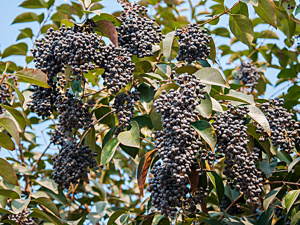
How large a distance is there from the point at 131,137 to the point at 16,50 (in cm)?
205

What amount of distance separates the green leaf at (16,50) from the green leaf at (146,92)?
1.73 metres

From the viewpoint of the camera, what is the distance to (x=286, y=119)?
2.02 metres

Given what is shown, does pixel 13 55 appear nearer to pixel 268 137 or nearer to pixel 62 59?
pixel 62 59

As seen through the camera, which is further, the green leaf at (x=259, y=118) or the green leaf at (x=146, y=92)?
the green leaf at (x=146, y=92)

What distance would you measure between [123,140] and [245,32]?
115cm

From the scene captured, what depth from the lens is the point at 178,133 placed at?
1615mm

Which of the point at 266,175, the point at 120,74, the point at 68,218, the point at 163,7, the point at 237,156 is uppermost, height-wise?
the point at 163,7

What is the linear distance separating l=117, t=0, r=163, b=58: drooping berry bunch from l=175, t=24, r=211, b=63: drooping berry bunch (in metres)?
0.18

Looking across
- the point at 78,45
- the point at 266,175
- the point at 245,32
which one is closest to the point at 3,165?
the point at 78,45

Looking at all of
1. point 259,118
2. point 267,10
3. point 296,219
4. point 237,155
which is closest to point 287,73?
point 267,10

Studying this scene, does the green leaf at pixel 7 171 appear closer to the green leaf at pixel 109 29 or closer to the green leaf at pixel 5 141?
the green leaf at pixel 5 141

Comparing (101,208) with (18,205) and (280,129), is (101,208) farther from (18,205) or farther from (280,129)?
(280,129)

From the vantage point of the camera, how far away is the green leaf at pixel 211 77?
1.96 metres

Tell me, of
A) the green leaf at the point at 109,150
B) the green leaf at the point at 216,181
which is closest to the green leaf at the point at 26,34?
the green leaf at the point at 109,150
